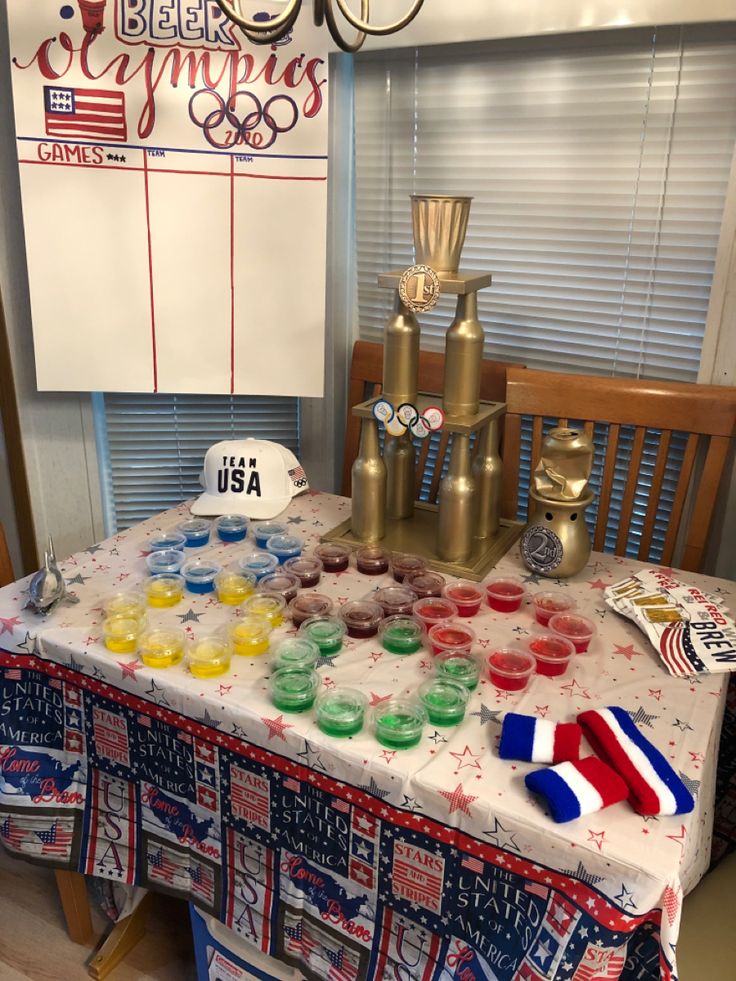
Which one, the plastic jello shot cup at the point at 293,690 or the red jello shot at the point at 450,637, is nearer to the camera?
the plastic jello shot cup at the point at 293,690

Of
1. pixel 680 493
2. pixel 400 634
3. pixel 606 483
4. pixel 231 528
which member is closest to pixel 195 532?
pixel 231 528

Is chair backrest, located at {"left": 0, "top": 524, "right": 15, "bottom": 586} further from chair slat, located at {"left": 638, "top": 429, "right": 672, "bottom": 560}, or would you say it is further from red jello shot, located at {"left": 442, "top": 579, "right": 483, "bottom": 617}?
chair slat, located at {"left": 638, "top": 429, "right": 672, "bottom": 560}

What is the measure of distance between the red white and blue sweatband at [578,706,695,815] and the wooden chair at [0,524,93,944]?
3.40 feet

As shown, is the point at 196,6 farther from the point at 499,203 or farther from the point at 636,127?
the point at 636,127

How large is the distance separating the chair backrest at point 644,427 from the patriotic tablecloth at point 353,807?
230 millimetres

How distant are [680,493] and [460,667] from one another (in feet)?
2.44

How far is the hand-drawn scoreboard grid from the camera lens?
0.89 meters

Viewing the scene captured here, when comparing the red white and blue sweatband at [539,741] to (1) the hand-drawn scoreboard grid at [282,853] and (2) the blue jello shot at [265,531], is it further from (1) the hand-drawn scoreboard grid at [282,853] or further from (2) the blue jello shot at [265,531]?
(2) the blue jello shot at [265,531]

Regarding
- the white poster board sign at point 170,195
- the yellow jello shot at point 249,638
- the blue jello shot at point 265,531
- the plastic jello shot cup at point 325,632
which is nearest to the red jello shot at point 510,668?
the plastic jello shot cup at point 325,632

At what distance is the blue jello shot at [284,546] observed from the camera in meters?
1.46

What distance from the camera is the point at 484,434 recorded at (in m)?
1.51

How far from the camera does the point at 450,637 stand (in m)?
1.18

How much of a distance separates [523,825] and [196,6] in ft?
5.89

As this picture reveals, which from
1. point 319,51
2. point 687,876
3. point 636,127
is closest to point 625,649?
point 687,876
